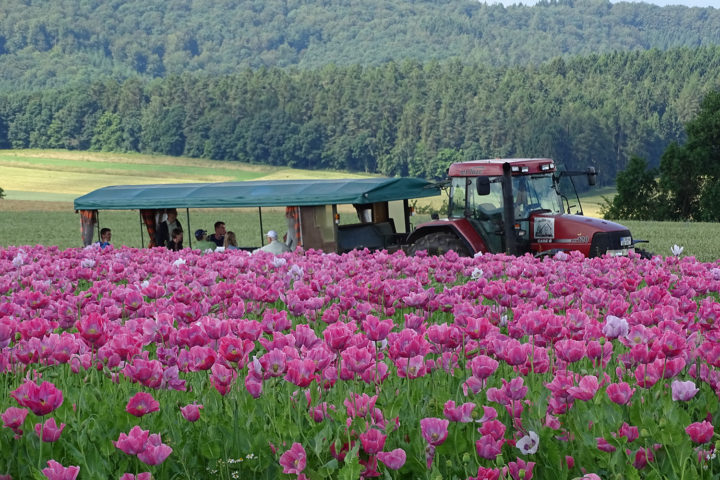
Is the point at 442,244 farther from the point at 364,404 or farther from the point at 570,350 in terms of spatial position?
the point at 364,404

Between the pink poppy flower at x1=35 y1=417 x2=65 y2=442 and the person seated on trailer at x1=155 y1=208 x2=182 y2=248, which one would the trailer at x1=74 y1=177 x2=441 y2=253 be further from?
the pink poppy flower at x1=35 y1=417 x2=65 y2=442

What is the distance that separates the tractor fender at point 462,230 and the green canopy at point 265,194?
7.76 feet

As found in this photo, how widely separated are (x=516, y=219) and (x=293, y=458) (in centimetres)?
1549

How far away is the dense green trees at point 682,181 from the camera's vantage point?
205 feet

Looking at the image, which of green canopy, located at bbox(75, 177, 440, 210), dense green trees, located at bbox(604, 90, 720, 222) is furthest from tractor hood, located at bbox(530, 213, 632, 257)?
dense green trees, located at bbox(604, 90, 720, 222)

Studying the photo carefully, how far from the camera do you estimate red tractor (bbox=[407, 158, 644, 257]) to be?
18.6 metres

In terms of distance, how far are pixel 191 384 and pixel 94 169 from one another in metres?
127

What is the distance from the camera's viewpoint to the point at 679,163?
206 feet

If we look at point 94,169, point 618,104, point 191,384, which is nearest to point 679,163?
point 191,384

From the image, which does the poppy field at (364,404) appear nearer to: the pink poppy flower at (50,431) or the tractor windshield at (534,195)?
the pink poppy flower at (50,431)

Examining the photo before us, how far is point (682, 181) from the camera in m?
63.8

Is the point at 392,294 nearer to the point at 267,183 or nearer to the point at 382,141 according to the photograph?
the point at 267,183

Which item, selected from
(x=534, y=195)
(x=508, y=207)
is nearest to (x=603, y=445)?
(x=508, y=207)

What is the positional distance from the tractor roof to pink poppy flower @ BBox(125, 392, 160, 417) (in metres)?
14.6
